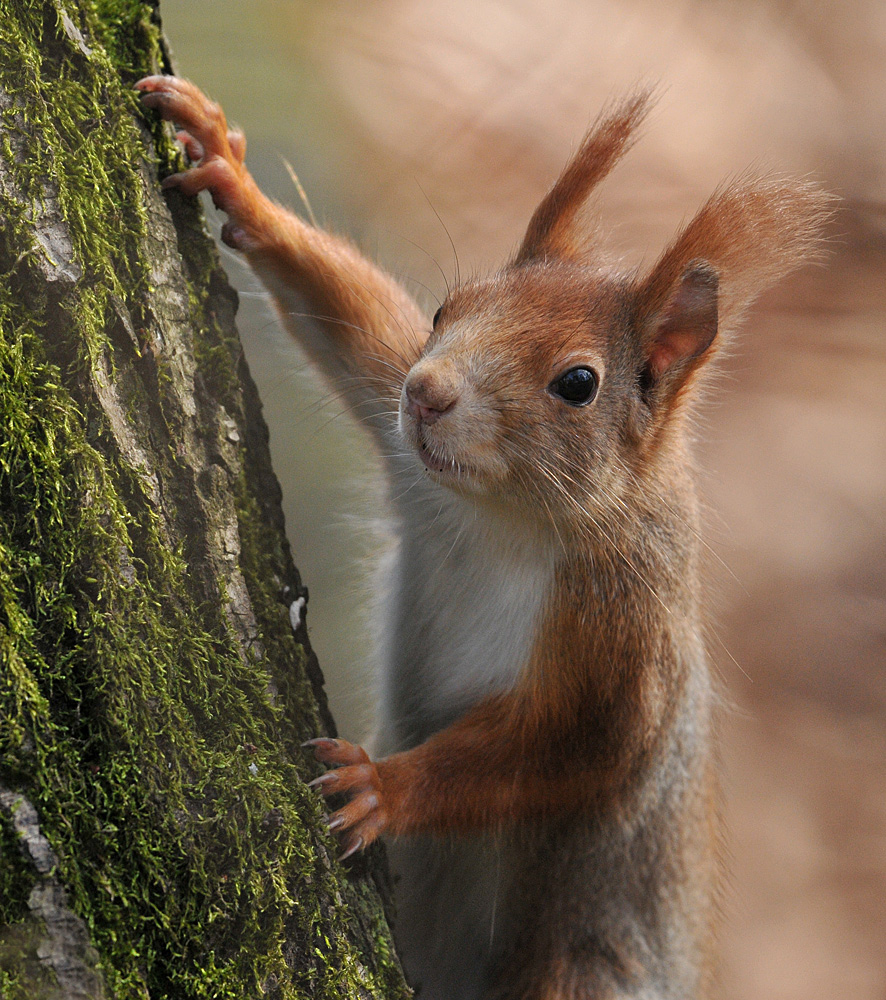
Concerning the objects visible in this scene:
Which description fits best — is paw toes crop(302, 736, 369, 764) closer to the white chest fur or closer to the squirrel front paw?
the white chest fur

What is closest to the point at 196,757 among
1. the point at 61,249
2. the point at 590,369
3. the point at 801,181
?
the point at 61,249

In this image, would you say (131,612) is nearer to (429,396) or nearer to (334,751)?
(334,751)

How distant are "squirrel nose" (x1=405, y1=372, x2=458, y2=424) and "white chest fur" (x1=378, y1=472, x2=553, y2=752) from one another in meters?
0.46

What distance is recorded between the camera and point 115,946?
1.34m

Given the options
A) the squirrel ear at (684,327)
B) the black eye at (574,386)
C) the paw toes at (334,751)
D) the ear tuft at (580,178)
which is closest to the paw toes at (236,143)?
the ear tuft at (580,178)

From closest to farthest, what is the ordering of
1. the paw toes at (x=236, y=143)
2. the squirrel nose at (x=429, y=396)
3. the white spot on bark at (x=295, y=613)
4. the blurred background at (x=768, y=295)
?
the white spot on bark at (x=295, y=613) < the squirrel nose at (x=429, y=396) < the paw toes at (x=236, y=143) < the blurred background at (x=768, y=295)

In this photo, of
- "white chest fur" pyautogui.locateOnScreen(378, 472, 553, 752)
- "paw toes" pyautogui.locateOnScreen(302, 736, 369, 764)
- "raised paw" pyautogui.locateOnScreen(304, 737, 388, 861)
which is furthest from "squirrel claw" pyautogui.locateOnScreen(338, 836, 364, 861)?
"white chest fur" pyautogui.locateOnScreen(378, 472, 553, 752)

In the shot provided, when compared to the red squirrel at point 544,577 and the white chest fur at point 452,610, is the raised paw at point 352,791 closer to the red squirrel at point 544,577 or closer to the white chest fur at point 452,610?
the red squirrel at point 544,577

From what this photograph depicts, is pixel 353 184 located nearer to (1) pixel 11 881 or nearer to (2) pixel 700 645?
(2) pixel 700 645

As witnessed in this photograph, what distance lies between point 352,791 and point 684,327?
1510 millimetres

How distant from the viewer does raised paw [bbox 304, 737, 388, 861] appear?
2006 mm

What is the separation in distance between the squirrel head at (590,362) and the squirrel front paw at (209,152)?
0.73 m

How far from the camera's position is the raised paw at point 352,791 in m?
2.01

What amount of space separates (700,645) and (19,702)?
218cm
